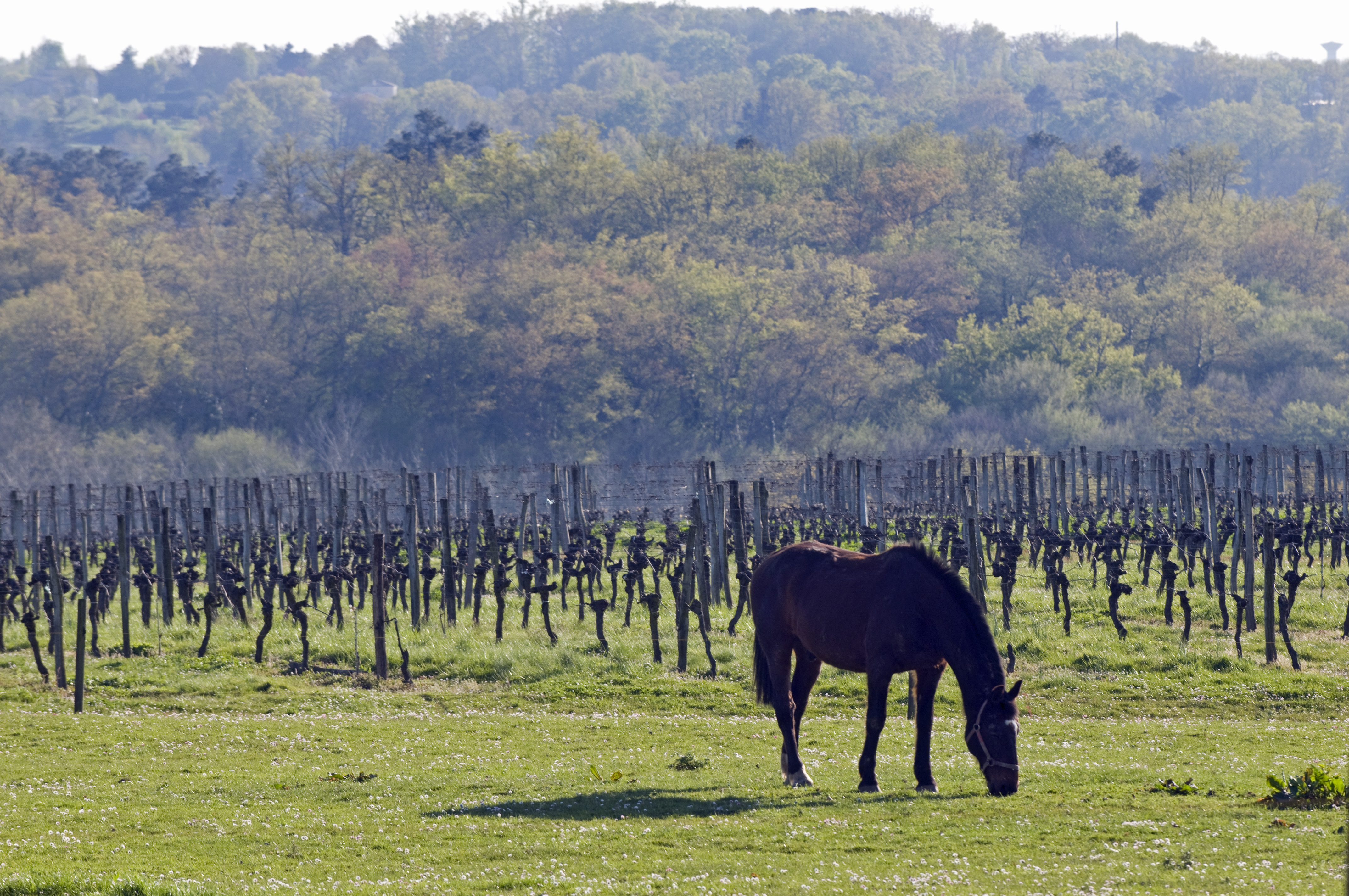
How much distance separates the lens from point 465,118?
563 feet

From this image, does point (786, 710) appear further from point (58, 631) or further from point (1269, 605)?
point (58, 631)

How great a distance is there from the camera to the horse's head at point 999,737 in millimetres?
11305

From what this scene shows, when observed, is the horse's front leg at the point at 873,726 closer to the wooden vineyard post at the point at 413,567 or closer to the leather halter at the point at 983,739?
the leather halter at the point at 983,739

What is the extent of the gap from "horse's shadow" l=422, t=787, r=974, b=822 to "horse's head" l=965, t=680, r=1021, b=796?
1.23 ft

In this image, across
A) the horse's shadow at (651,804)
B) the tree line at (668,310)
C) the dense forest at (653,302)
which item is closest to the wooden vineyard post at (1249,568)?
the horse's shadow at (651,804)

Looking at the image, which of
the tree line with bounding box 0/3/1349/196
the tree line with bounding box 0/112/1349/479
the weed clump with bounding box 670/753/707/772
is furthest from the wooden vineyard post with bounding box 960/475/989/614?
the tree line with bounding box 0/3/1349/196

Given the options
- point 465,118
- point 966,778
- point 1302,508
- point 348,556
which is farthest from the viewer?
point 465,118

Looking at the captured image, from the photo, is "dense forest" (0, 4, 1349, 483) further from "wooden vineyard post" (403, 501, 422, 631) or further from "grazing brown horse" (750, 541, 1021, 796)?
"grazing brown horse" (750, 541, 1021, 796)

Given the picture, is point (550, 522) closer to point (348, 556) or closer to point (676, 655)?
point (348, 556)

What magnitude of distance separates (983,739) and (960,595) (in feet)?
4.01

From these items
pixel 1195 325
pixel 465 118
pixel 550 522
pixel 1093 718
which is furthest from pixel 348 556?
pixel 465 118

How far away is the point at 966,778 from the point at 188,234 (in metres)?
91.8

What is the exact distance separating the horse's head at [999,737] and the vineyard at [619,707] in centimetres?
40

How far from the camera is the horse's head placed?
445 inches
